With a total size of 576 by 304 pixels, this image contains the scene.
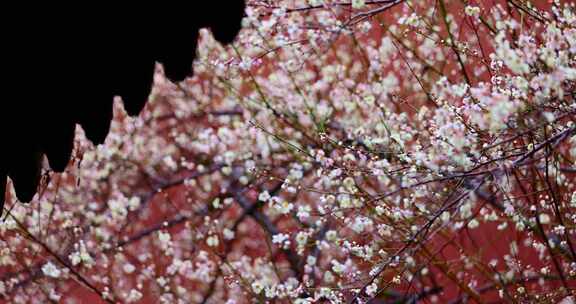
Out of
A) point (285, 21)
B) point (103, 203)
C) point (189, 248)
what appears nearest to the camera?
point (285, 21)

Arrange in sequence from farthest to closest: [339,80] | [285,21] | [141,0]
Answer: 1. [339,80]
2. [285,21]
3. [141,0]

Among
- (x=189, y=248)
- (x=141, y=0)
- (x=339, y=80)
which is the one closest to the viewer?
(x=141, y=0)

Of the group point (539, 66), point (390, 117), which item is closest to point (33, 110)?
point (539, 66)

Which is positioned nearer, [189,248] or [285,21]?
[285,21]

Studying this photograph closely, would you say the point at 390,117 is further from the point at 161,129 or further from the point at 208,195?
the point at 161,129

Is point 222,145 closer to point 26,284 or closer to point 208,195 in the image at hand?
point 208,195

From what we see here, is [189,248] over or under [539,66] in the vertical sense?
over

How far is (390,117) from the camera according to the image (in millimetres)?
3426

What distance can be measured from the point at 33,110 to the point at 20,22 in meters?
0.13

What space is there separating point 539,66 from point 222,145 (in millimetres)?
2929

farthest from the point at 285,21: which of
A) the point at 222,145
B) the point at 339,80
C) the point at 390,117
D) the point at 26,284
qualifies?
the point at 26,284

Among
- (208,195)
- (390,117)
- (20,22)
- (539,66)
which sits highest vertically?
(208,195)

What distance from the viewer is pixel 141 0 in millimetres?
750

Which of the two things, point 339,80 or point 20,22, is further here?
point 339,80
